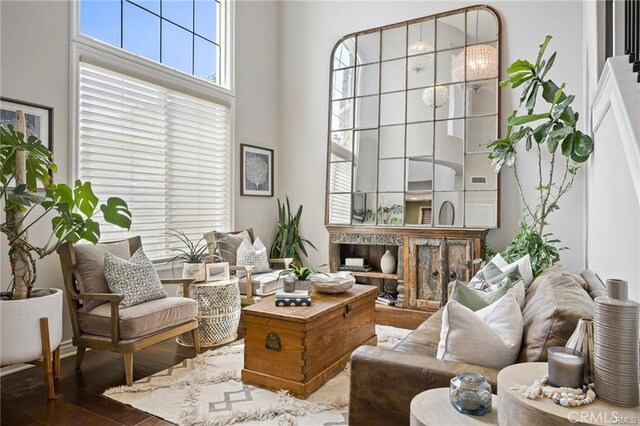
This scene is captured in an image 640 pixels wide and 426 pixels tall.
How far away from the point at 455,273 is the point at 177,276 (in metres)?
2.95

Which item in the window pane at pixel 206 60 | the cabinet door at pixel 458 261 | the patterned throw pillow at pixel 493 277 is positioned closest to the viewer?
the patterned throw pillow at pixel 493 277

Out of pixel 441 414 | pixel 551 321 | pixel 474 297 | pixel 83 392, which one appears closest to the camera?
pixel 441 414

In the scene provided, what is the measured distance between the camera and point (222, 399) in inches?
95.1

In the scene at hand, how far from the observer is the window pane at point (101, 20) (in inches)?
135

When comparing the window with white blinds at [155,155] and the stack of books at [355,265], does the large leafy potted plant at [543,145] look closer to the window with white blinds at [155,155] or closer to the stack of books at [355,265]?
the stack of books at [355,265]

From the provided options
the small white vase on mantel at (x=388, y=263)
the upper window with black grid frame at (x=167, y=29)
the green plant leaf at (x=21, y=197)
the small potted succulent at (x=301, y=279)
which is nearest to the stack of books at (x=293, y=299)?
the small potted succulent at (x=301, y=279)

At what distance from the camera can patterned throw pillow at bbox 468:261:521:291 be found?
2430 mm

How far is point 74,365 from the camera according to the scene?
9.77 ft

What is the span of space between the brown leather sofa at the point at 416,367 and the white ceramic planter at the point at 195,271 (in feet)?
7.33

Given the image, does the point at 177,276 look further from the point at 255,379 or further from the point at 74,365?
the point at 255,379

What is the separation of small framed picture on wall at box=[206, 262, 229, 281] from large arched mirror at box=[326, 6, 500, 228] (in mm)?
1932

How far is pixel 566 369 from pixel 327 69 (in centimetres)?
499

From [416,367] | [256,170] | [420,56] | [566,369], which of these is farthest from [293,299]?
[420,56]

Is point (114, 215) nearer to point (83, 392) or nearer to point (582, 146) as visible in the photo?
point (83, 392)
